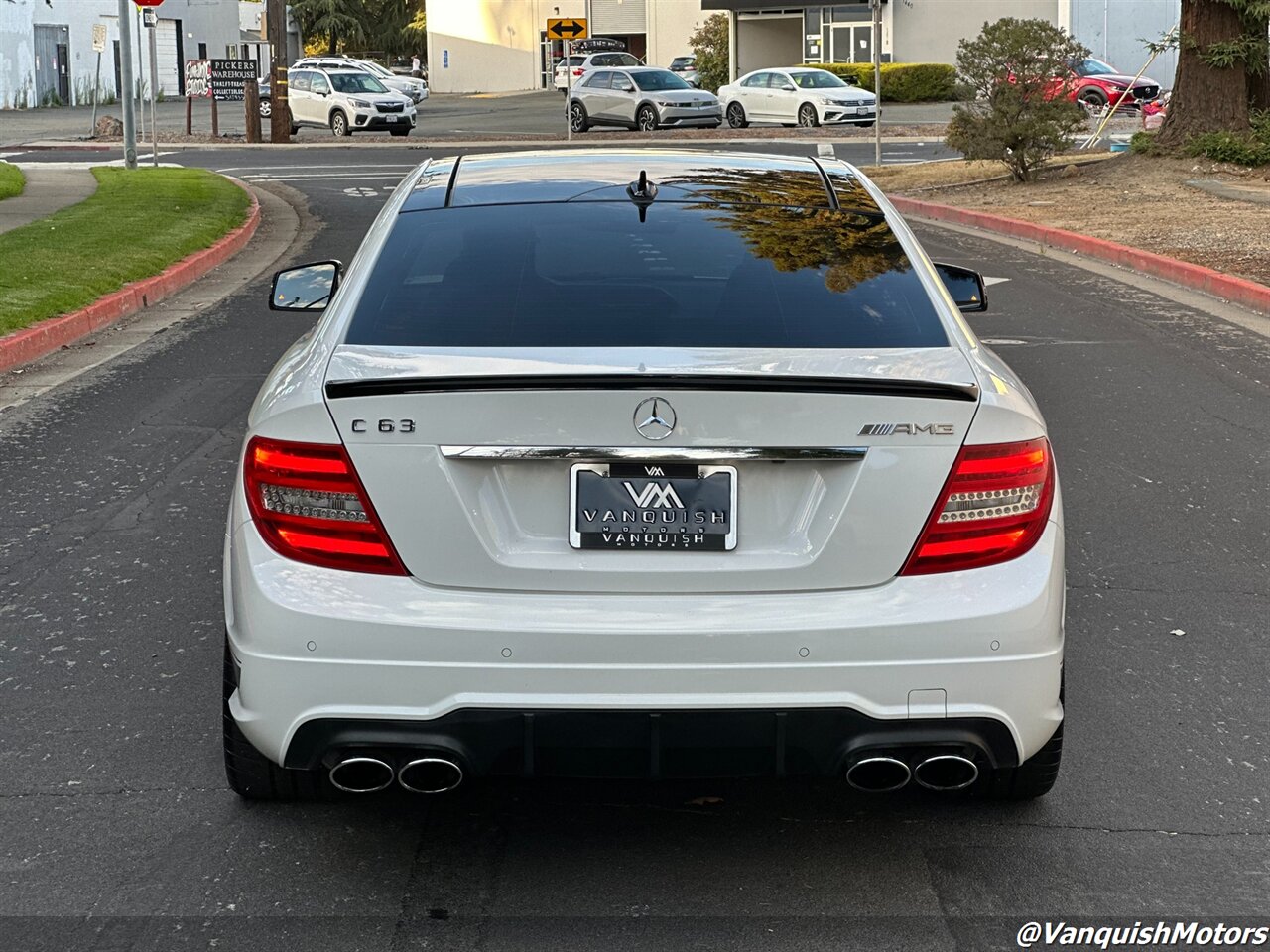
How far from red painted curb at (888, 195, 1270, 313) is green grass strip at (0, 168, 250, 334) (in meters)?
8.34

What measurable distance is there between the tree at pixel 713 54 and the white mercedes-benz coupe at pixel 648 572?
5869 cm

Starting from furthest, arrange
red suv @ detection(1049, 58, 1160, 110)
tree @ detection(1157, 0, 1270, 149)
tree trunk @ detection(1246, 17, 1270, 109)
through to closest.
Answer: red suv @ detection(1049, 58, 1160, 110) < tree trunk @ detection(1246, 17, 1270, 109) < tree @ detection(1157, 0, 1270, 149)

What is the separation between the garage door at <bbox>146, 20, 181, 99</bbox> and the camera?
73000 millimetres

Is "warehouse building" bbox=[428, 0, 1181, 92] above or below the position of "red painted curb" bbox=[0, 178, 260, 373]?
above

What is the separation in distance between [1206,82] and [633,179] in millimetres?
19759

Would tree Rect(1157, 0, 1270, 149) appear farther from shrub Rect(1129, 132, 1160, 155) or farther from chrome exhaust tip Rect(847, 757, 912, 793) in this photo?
chrome exhaust tip Rect(847, 757, 912, 793)

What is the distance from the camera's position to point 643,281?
441 cm

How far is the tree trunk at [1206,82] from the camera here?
22438 mm

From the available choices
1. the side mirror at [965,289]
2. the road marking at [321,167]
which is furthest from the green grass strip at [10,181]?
→ the side mirror at [965,289]

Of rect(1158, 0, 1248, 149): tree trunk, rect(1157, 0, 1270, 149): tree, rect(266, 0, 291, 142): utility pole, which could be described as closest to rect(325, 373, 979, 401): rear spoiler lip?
rect(1157, 0, 1270, 149): tree

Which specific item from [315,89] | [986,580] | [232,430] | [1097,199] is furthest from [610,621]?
[315,89]

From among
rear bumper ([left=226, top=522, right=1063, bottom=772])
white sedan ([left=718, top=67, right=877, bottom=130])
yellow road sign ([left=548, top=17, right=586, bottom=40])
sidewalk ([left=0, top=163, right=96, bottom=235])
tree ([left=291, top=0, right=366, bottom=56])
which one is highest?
tree ([left=291, top=0, right=366, bottom=56])

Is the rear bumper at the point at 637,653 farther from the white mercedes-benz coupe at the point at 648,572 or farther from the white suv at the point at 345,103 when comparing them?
the white suv at the point at 345,103

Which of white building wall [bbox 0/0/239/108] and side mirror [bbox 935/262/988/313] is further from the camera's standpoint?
white building wall [bbox 0/0/239/108]
